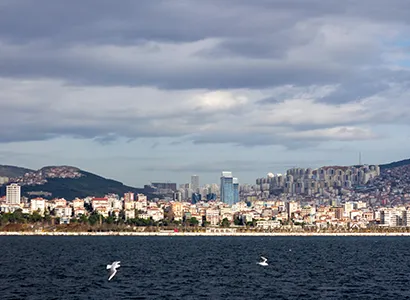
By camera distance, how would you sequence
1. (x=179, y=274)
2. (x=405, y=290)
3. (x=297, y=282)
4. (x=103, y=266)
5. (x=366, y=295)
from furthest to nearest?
(x=103, y=266) < (x=179, y=274) < (x=297, y=282) < (x=405, y=290) < (x=366, y=295)

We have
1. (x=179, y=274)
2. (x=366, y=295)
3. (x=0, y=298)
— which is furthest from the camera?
(x=179, y=274)

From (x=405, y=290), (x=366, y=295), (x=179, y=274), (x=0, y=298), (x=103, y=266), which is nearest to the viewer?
(x=0, y=298)

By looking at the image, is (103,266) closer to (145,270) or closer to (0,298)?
(145,270)

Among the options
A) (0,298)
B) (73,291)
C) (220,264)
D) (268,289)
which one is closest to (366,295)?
(268,289)

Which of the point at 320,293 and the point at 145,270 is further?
the point at 145,270

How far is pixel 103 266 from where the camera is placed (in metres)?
84.8

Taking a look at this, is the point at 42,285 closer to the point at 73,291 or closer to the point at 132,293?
the point at 73,291

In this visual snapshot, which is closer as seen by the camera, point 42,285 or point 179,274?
point 42,285

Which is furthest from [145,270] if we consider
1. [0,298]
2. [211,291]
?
[0,298]

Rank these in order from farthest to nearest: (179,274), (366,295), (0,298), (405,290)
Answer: (179,274) < (405,290) < (366,295) < (0,298)

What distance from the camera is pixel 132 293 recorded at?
56719 millimetres

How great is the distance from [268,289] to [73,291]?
46.2 ft

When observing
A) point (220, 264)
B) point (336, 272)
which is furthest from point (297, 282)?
point (220, 264)

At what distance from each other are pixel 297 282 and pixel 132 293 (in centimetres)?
1588
